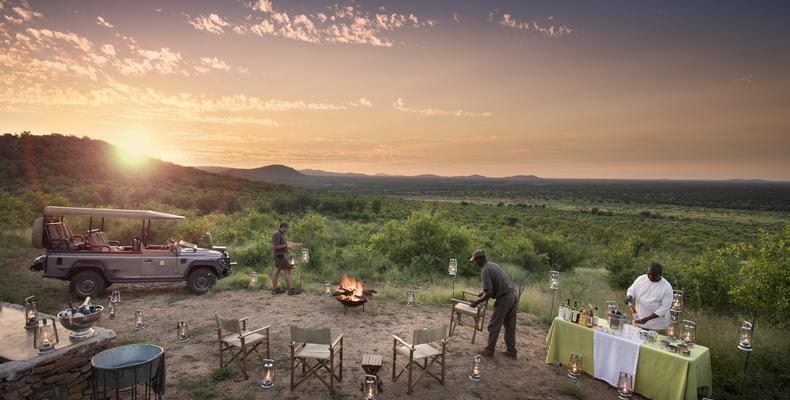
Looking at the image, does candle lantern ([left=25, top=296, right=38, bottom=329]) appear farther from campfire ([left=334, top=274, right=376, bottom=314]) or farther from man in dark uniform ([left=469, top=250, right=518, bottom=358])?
man in dark uniform ([left=469, top=250, right=518, bottom=358])

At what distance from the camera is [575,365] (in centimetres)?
698

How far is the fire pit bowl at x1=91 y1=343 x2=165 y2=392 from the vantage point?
4.79 meters

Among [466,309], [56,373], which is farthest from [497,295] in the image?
[56,373]

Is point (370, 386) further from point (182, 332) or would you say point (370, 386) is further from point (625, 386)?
point (182, 332)

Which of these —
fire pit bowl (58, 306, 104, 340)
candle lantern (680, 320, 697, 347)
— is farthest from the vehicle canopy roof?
candle lantern (680, 320, 697, 347)

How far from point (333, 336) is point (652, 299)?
614 cm

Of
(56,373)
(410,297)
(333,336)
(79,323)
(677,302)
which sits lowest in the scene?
(333,336)

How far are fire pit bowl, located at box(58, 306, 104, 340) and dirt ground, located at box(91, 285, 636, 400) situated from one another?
57.1 inches

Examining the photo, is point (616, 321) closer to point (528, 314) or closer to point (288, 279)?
point (528, 314)

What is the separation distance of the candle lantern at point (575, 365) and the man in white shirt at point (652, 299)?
120 cm

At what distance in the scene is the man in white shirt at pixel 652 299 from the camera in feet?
22.8

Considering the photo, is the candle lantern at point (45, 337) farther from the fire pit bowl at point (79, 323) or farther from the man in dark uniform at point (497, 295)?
the man in dark uniform at point (497, 295)

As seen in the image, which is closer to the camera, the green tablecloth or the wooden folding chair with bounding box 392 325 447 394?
the green tablecloth

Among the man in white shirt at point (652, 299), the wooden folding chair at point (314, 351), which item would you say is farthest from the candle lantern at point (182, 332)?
the man in white shirt at point (652, 299)
